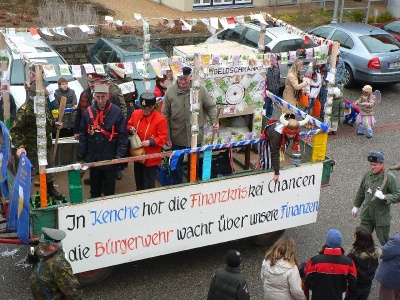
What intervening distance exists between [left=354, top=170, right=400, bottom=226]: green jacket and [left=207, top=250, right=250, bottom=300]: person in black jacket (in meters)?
2.48

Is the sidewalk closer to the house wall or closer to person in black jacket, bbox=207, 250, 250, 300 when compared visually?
the house wall

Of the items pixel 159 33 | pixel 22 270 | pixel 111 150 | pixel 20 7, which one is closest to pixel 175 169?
pixel 111 150

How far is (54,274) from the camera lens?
5.47 metres

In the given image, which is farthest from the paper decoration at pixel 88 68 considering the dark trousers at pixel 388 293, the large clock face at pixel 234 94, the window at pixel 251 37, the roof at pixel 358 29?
the roof at pixel 358 29

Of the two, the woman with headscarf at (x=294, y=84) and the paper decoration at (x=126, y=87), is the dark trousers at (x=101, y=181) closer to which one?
the paper decoration at (x=126, y=87)

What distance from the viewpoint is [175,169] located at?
26.1ft

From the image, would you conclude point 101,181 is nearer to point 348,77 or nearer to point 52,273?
point 52,273

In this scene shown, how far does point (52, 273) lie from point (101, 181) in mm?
2119

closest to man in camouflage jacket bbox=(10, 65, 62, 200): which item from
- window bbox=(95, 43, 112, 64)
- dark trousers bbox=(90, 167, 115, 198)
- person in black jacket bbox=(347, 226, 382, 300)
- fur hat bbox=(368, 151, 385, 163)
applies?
dark trousers bbox=(90, 167, 115, 198)

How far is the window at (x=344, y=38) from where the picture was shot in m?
15.6

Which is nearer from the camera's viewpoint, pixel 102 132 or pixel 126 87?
pixel 102 132

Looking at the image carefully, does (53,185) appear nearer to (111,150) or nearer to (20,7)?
(111,150)

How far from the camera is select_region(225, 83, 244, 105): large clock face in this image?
7816 mm

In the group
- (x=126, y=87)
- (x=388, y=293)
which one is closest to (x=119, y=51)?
(x=126, y=87)
